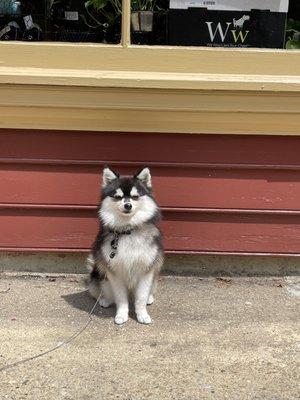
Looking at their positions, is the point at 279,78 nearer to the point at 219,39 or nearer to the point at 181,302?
the point at 219,39

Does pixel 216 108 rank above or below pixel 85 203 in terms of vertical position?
above

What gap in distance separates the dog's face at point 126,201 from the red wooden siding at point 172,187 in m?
0.61

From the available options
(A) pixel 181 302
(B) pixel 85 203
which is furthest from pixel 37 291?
(A) pixel 181 302

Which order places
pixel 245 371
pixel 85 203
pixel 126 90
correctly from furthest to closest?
pixel 85 203, pixel 126 90, pixel 245 371

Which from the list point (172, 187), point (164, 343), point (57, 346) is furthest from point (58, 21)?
point (164, 343)

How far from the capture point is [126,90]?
14.5ft

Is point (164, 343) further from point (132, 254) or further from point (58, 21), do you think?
point (58, 21)

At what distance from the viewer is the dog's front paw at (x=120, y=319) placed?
13.4 ft

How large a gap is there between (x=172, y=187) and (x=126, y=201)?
90 cm

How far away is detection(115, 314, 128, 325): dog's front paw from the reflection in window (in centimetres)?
206

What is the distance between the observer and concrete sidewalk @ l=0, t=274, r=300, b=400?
10.9 ft

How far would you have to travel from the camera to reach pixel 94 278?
14.4ft

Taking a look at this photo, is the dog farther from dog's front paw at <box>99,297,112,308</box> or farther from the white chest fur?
dog's front paw at <box>99,297,112,308</box>

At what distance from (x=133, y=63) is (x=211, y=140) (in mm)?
846
